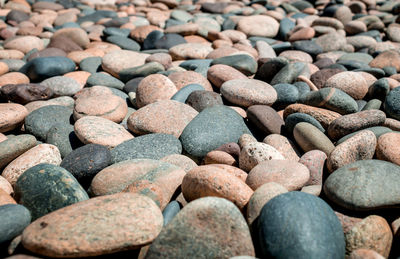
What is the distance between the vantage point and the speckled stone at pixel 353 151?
2547mm

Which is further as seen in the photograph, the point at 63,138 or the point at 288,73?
the point at 288,73

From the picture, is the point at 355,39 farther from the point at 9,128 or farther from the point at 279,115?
the point at 9,128

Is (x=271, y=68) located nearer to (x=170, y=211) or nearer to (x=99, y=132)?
(x=99, y=132)

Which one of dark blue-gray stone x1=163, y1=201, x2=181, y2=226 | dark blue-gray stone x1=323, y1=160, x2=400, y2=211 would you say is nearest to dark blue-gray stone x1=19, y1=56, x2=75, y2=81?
dark blue-gray stone x1=163, y1=201, x2=181, y2=226

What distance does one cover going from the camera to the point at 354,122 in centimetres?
293

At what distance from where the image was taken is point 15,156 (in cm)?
279

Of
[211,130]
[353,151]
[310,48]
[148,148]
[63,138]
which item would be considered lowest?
[63,138]

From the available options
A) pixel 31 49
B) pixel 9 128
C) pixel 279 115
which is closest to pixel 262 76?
pixel 279 115

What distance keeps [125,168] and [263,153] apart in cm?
103

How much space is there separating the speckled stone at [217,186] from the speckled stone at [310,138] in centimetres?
96

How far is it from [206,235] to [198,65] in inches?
124

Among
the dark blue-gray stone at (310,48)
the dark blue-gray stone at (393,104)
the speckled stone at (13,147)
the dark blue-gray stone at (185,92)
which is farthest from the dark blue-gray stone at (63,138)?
the dark blue-gray stone at (310,48)

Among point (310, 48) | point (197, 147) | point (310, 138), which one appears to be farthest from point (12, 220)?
point (310, 48)

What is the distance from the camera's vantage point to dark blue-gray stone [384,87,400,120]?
3.28 meters
